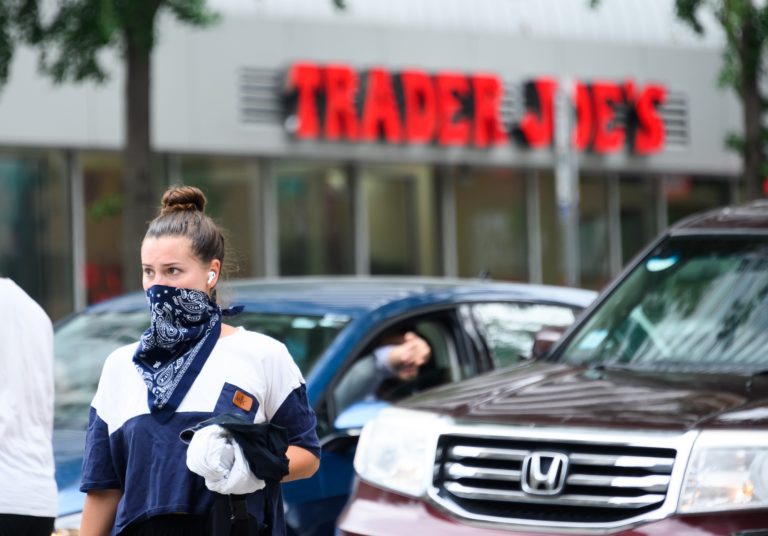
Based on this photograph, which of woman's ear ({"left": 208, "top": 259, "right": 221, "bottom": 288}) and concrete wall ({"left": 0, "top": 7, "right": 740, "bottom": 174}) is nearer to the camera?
woman's ear ({"left": 208, "top": 259, "right": 221, "bottom": 288})

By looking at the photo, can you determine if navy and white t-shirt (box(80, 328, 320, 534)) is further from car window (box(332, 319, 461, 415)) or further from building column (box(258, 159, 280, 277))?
building column (box(258, 159, 280, 277))

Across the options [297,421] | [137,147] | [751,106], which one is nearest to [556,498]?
[297,421]

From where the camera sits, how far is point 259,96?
68.4ft

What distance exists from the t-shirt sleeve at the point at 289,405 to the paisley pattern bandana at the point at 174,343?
0.17 m

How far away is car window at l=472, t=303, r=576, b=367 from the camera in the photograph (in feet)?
22.5

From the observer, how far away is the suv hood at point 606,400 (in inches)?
179

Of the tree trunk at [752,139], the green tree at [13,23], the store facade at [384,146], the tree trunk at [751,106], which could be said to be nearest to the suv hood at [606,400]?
the green tree at [13,23]

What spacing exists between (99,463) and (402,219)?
65.2 ft

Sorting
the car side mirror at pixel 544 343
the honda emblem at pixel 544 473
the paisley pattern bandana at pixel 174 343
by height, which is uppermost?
the paisley pattern bandana at pixel 174 343

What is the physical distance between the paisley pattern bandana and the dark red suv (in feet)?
4.41

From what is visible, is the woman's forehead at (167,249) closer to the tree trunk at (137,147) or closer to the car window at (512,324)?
the car window at (512,324)

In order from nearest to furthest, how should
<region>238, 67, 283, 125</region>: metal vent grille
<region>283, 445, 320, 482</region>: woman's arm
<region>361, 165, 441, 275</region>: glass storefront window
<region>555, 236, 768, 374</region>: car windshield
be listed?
1. <region>283, 445, 320, 482</region>: woman's arm
2. <region>555, 236, 768, 374</region>: car windshield
3. <region>238, 67, 283, 125</region>: metal vent grille
4. <region>361, 165, 441, 275</region>: glass storefront window

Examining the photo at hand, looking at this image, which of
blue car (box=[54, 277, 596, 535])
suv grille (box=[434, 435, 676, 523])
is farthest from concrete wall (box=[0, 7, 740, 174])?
suv grille (box=[434, 435, 676, 523])

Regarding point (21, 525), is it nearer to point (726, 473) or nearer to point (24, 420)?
point (24, 420)
